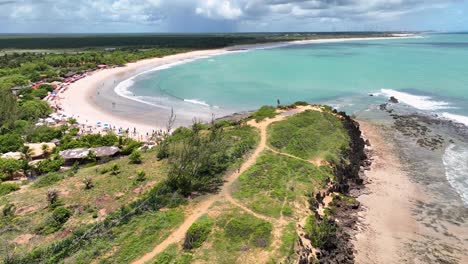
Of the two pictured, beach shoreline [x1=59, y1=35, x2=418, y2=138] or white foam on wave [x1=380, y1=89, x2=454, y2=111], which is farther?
white foam on wave [x1=380, y1=89, x2=454, y2=111]

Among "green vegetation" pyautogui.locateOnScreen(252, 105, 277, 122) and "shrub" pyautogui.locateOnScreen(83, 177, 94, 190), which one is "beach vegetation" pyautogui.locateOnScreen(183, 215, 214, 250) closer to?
"shrub" pyautogui.locateOnScreen(83, 177, 94, 190)

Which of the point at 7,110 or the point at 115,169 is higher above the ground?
the point at 7,110

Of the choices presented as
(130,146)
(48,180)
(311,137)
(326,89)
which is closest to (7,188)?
(48,180)

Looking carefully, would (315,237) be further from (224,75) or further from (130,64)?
(130,64)

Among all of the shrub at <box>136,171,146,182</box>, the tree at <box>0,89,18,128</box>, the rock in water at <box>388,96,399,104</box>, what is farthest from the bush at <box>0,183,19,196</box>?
the rock in water at <box>388,96,399,104</box>

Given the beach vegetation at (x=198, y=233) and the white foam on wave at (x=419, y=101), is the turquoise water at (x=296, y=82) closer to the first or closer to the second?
the white foam on wave at (x=419, y=101)

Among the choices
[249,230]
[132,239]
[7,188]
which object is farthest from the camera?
[7,188]

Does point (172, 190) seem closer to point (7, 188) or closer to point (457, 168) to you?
point (7, 188)

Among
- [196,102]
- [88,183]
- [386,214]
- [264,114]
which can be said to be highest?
[264,114]
